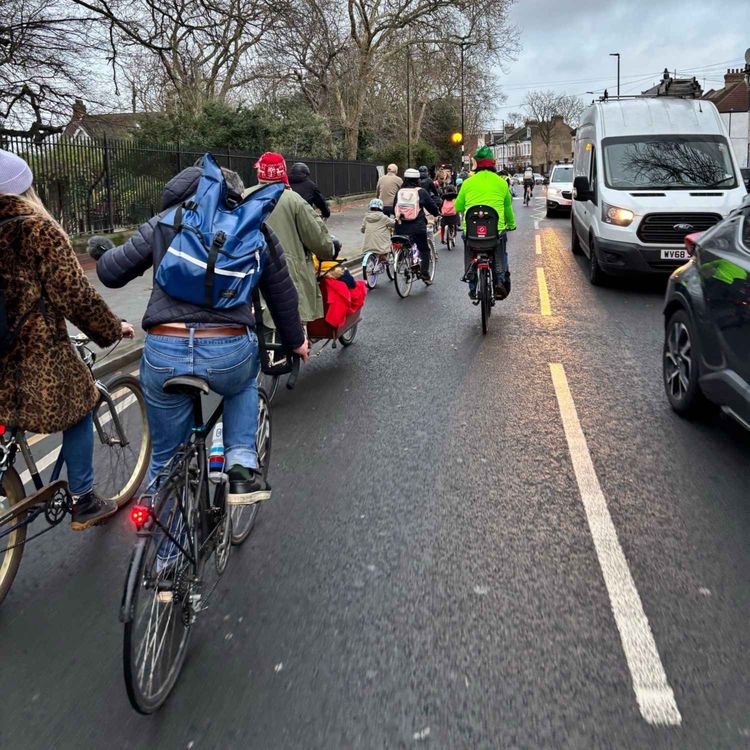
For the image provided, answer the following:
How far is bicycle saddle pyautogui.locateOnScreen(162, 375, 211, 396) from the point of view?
9.08 ft

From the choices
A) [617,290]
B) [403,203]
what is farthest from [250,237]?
[617,290]

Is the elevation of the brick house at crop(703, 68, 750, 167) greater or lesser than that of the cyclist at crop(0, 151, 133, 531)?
greater

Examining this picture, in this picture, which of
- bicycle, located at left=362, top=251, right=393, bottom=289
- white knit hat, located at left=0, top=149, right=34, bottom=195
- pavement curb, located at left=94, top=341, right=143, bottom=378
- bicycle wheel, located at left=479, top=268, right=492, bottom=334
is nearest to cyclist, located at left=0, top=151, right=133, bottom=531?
white knit hat, located at left=0, top=149, right=34, bottom=195

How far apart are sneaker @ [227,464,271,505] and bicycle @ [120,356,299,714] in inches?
1.8

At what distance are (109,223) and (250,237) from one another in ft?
46.3

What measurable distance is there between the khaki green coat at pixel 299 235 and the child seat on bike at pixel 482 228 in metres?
2.75

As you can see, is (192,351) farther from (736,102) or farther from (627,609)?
(736,102)

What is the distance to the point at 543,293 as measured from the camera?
11.4m

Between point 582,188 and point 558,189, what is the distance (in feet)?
50.2

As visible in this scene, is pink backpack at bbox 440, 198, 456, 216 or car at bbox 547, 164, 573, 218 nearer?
pink backpack at bbox 440, 198, 456, 216

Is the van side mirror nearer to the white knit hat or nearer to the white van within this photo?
the white van

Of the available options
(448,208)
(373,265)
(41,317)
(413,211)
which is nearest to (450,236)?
(448,208)

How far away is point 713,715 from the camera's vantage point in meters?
2.49

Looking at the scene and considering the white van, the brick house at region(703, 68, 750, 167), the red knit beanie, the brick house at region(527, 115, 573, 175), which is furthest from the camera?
the brick house at region(527, 115, 573, 175)
